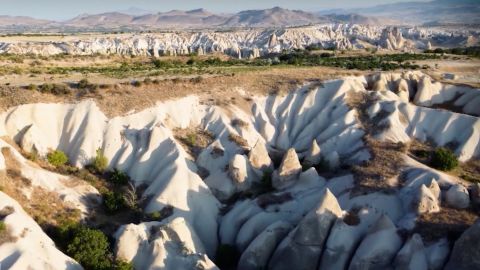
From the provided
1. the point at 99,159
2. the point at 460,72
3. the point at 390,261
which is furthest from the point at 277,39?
the point at 390,261

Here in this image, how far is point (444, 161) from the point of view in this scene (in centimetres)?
4028

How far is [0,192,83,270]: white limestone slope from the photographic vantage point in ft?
→ 97.3

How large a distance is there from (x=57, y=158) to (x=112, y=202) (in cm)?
776

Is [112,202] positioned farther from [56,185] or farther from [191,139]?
[191,139]

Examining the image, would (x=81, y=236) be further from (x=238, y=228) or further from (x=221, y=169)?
(x=221, y=169)

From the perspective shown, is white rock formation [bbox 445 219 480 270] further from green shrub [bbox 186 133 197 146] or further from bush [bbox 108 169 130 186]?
bush [bbox 108 169 130 186]

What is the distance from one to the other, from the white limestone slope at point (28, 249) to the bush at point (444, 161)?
29659mm

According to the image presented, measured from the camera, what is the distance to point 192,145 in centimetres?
4759

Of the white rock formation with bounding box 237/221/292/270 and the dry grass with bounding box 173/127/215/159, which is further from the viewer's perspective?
the dry grass with bounding box 173/127/215/159

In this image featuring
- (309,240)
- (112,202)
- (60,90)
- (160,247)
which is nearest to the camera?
(309,240)

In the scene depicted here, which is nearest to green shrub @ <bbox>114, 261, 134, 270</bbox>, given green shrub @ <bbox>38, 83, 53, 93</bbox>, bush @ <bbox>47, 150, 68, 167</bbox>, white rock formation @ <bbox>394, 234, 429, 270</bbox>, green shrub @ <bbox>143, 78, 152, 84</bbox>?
bush @ <bbox>47, 150, 68, 167</bbox>

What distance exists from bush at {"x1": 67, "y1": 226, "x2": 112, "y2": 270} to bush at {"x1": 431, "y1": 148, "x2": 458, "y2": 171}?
27.7 m

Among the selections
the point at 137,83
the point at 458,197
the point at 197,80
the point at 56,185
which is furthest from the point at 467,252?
the point at 137,83

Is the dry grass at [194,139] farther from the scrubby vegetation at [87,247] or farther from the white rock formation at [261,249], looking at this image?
the scrubby vegetation at [87,247]
